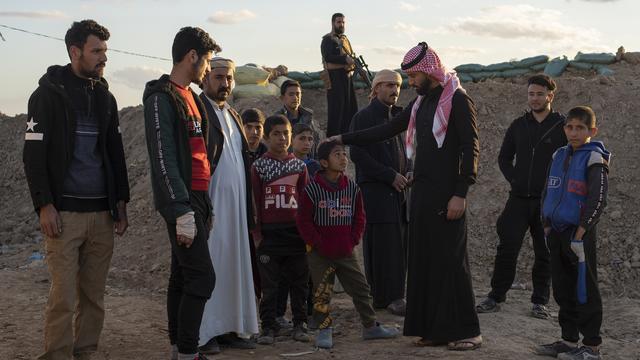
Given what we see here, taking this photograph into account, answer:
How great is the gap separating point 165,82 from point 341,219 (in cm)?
161

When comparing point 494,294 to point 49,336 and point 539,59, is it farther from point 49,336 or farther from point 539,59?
point 539,59

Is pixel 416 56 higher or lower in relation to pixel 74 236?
higher

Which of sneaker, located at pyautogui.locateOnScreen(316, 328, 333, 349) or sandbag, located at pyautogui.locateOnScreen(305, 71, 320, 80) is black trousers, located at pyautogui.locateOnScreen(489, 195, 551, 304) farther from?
sandbag, located at pyautogui.locateOnScreen(305, 71, 320, 80)

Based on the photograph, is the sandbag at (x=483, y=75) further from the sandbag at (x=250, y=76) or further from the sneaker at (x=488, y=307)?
the sneaker at (x=488, y=307)

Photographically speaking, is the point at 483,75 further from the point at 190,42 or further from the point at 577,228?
the point at 190,42

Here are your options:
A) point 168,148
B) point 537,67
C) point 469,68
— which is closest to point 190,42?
point 168,148

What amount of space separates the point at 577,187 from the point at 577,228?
264 mm

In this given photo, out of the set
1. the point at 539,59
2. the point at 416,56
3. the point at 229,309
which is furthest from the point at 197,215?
the point at 539,59

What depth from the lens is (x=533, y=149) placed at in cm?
647

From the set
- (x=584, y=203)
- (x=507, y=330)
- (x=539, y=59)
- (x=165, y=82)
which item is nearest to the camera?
(x=165, y=82)

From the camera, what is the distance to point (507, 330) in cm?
602

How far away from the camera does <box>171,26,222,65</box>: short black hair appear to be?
438 cm

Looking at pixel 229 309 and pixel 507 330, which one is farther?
pixel 507 330

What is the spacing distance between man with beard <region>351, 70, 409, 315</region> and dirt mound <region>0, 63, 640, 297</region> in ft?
9.64
